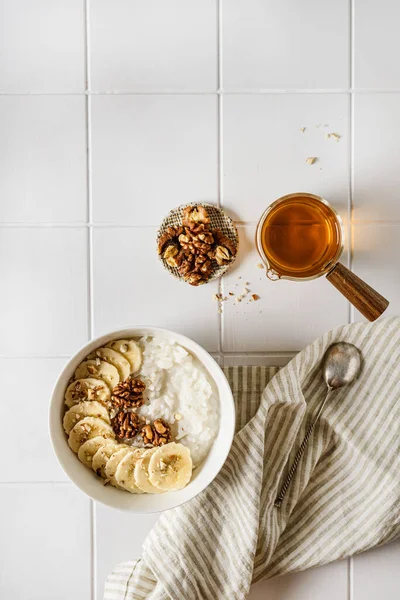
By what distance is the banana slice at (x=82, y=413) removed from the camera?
2.98 ft

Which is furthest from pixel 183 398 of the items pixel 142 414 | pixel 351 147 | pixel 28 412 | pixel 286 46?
pixel 286 46

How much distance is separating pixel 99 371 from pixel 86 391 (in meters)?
0.04

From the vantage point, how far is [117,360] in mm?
926

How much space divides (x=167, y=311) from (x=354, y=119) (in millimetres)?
492

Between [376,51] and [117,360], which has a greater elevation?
[376,51]

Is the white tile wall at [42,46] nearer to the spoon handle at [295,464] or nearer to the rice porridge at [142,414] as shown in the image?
the rice porridge at [142,414]

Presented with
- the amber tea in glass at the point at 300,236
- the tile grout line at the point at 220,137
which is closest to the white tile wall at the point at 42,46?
the tile grout line at the point at 220,137

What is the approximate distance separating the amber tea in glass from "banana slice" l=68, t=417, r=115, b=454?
1.28 ft

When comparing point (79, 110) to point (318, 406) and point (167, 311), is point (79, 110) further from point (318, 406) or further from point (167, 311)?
point (318, 406)

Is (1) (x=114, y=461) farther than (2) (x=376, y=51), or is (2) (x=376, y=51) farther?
(2) (x=376, y=51)

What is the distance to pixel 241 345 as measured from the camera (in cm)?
102

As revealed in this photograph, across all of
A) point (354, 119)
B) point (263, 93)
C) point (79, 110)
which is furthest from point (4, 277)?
point (354, 119)

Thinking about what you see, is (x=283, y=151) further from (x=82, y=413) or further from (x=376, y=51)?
(x=82, y=413)

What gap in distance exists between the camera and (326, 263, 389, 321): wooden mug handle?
91cm
